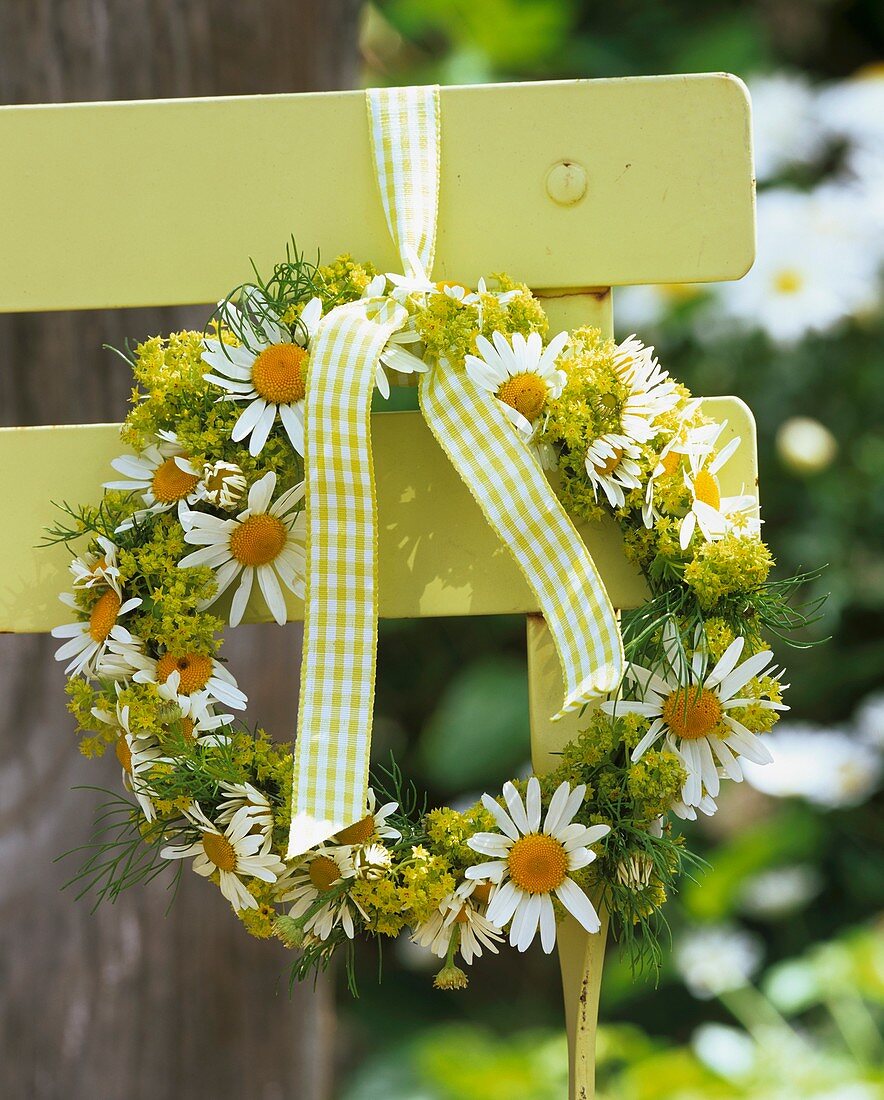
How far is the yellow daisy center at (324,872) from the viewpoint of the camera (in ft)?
2.16

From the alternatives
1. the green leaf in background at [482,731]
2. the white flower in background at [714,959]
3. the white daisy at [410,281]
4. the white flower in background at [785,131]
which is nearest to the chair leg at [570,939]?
the white daisy at [410,281]

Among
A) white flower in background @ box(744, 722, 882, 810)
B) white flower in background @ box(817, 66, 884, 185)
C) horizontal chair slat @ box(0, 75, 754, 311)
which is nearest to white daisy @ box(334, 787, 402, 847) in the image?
horizontal chair slat @ box(0, 75, 754, 311)

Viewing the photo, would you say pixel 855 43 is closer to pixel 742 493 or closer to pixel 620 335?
pixel 620 335

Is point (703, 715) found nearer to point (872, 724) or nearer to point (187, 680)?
point (187, 680)

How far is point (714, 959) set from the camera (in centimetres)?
175

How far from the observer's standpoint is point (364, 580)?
668mm

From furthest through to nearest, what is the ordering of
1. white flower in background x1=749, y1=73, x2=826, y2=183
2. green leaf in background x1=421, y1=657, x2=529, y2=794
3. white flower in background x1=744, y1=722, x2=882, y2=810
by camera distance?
1. green leaf in background x1=421, y1=657, x2=529, y2=794
2. white flower in background x1=749, y1=73, x2=826, y2=183
3. white flower in background x1=744, y1=722, x2=882, y2=810

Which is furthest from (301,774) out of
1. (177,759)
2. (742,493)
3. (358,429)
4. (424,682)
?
(424,682)

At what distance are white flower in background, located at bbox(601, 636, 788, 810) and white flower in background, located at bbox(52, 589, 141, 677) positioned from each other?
0.92 ft

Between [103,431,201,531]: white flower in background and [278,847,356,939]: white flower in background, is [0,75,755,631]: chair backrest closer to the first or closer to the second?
[103,431,201,531]: white flower in background

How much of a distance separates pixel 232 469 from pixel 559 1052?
1333mm

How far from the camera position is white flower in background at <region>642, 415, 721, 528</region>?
0.69 meters

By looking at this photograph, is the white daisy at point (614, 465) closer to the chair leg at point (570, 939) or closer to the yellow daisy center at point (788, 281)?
the chair leg at point (570, 939)

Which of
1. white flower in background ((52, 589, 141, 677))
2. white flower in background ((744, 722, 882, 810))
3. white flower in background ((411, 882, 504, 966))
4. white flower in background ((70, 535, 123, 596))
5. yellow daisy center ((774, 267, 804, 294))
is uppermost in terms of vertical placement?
yellow daisy center ((774, 267, 804, 294))
